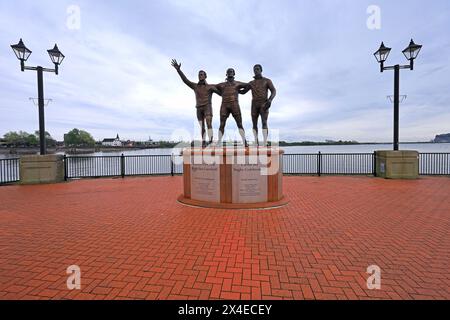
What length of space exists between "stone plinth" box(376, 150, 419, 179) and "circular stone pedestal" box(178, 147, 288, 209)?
24.8ft

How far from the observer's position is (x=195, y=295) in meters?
2.66

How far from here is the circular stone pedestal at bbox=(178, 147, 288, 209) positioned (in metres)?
6.61

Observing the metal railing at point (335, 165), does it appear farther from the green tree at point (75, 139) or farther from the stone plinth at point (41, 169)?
the green tree at point (75, 139)

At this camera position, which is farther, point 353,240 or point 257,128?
point 257,128

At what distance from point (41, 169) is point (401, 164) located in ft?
55.5

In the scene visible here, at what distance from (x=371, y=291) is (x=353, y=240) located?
160 centimetres

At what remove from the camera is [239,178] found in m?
6.65

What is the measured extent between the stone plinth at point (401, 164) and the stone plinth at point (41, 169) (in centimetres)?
1581

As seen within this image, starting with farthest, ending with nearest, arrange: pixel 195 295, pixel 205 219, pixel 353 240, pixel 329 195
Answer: pixel 329 195, pixel 205 219, pixel 353 240, pixel 195 295

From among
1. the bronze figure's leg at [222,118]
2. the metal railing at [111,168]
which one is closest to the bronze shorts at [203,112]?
the bronze figure's leg at [222,118]

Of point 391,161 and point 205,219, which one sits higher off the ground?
point 391,161
